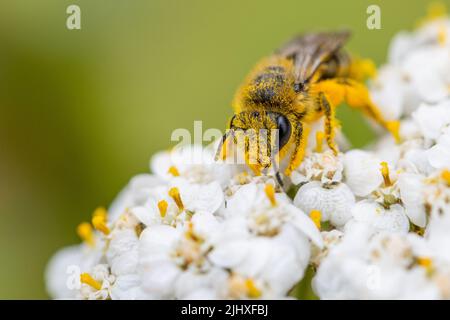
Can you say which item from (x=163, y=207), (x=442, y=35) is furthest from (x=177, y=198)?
(x=442, y=35)

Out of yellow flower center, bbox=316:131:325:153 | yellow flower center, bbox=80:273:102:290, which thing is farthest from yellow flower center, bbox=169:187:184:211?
yellow flower center, bbox=316:131:325:153

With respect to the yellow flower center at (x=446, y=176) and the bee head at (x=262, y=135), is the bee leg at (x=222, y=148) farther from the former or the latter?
the yellow flower center at (x=446, y=176)

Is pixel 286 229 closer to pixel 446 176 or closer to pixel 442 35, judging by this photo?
pixel 446 176

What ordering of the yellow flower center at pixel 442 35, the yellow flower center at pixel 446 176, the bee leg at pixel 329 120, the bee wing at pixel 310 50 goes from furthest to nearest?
1. the yellow flower center at pixel 442 35
2. the bee wing at pixel 310 50
3. the bee leg at pixel 329 120
4. the yellow flower center at pixel 446 176

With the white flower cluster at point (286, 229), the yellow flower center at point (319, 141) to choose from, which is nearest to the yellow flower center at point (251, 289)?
the white flower cluster at point (286, 229)
